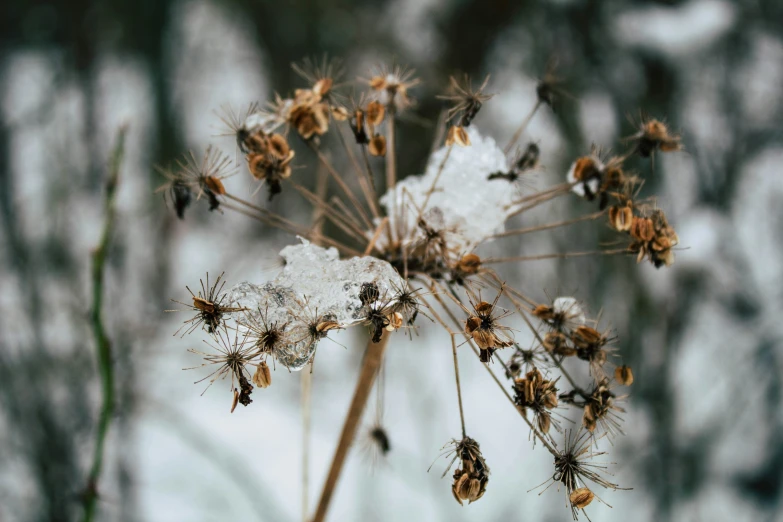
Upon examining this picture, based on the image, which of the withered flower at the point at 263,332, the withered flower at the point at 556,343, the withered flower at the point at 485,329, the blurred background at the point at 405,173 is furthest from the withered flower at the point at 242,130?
the blurred background at the point at 405,173

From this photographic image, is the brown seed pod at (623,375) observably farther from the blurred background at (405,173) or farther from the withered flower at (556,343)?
the blurred background at (405,173)

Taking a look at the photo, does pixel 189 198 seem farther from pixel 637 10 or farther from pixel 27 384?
pixel 637 10

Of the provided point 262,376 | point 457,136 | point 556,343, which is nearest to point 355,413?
point 262,376

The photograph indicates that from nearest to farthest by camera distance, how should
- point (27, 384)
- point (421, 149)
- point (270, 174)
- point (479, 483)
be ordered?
point (479, 483) < point (270, 174) < point (27, 384) < point (421, 149)

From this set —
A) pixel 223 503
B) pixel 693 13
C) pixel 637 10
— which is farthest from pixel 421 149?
pixel 223 503

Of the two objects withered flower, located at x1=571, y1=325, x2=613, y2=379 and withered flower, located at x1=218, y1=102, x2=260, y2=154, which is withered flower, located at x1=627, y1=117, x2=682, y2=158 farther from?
withered flower, located at x1=218, y1=102, x2=260, y2=154

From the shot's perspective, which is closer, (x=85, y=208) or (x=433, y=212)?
(x=433, y=212)

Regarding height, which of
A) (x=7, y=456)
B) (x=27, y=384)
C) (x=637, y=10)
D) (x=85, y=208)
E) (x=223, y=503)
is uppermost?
(x=637, y=10)
